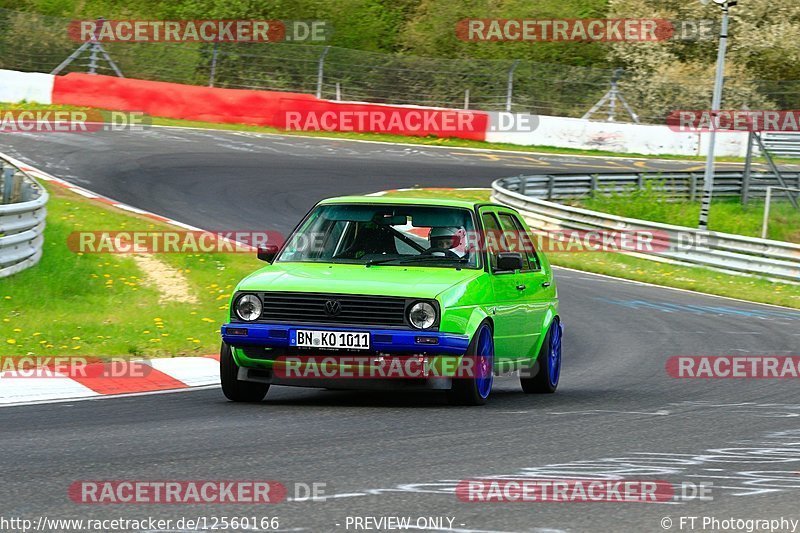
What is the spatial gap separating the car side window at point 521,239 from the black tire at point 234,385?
101 inches

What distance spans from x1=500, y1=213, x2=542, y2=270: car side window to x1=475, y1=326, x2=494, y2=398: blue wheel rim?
1.47 m

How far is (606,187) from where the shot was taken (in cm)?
3188

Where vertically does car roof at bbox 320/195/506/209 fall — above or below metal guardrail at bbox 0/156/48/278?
above

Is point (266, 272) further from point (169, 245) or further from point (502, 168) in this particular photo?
point (502, 168)

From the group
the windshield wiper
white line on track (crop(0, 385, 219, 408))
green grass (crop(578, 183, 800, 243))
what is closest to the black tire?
white line on track (crop(0, 385, 219, 408))

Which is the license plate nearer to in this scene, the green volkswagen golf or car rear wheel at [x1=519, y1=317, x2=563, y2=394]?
the green volkswagen golf

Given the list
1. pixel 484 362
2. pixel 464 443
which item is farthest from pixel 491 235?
pixel 464 443

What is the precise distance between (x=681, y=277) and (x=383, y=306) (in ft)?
52.7

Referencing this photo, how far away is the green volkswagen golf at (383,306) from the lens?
30.2ft

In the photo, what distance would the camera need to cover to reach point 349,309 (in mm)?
9258

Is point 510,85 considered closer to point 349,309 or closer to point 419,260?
point 419,260

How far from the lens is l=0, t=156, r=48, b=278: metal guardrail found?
14047 mm

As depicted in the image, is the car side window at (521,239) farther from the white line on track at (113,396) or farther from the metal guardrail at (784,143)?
the metal guardrail at (784,143)

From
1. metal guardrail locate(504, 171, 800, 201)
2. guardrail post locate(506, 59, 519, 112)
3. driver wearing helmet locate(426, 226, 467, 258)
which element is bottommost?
metal guardrail locate(504, 171, 800, 201)
